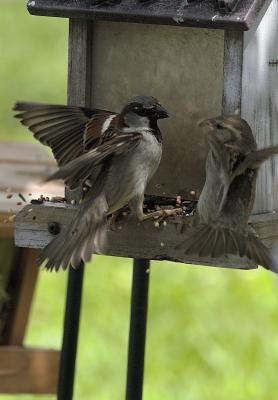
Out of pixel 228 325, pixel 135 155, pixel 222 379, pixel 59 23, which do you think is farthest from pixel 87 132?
pixel 59 23

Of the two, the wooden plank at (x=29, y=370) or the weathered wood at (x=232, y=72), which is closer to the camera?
the weathered wood at (x=232, y=72)

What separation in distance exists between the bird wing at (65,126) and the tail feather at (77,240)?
0.24 metres

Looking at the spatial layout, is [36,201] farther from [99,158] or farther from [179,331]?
[179,331]

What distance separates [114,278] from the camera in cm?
689

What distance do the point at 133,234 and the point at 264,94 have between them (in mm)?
627

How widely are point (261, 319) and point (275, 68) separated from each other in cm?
279

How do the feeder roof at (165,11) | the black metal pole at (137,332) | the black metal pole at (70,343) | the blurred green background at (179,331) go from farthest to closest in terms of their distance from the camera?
the blurred green background at (179,331) → the black metal pole at (70,343) → the black metal pole at (137,332) → the feeder roof at (165,11)

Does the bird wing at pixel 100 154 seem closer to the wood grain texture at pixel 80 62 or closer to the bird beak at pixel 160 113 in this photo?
the bird beak at pixel 160 113

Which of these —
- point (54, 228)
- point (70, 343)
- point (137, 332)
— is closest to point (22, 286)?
point (70, 343)

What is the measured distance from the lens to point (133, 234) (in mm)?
3521

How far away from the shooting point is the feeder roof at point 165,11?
3.43 m

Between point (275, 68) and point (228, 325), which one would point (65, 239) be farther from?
point (228, 325)

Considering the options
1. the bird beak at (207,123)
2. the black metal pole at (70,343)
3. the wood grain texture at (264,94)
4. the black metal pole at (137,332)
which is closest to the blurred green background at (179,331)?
the black metal pole at (70,343)

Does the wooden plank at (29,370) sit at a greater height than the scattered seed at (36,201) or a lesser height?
lesser
